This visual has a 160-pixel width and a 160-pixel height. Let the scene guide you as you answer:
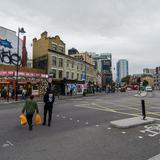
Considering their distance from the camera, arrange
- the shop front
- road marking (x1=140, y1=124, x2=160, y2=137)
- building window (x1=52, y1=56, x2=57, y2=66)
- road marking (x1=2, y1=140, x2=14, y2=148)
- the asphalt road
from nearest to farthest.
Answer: the asphalt road, road marking (x1=2, y1=140, x2=14, y2=148), road marking (x1=140, y1=124, x2=160, y2=137), the shop front, building window (x1=52, y1=56, x2=57, y2=66)

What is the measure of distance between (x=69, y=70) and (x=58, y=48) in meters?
5.45

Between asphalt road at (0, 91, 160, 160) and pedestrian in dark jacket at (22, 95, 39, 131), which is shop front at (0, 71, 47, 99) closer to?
pedestrian in dark jacket at (22, 95, 39, 131)

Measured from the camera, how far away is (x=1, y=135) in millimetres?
9188

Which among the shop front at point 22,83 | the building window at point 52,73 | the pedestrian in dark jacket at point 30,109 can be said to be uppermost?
the building window at point 52,73

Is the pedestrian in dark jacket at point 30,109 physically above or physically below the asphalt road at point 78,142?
above

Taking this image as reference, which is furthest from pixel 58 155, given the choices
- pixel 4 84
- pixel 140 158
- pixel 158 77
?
pixel 158 77

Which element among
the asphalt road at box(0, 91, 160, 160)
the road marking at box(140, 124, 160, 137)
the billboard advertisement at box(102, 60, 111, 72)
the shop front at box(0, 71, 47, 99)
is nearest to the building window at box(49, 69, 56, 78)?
the shop front at box(0, 71, 47, 99)

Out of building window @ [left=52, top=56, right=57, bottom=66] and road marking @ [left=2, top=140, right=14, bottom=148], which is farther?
building window @ [left=52, top=56, right=57, bottom=66]

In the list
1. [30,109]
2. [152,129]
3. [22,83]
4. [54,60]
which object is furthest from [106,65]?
[30,109]

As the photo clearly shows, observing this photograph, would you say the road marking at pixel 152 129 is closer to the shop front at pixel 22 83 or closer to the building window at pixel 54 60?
the shop front at pixel 22 83

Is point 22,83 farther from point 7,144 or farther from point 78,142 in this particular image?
point 78,142

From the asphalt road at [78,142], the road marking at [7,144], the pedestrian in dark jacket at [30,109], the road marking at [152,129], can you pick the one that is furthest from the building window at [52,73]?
the road marking at [7,144]

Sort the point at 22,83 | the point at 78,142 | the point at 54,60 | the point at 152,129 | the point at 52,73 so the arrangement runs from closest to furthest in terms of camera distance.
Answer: the point at 78,142
the point at 152,129
the point at 22,83
the point at 52,73
the point at 54,60

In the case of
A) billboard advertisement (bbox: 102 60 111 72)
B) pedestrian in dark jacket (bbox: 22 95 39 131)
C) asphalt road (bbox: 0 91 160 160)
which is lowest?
asphalt road (bbox: 0 91 160 160)
